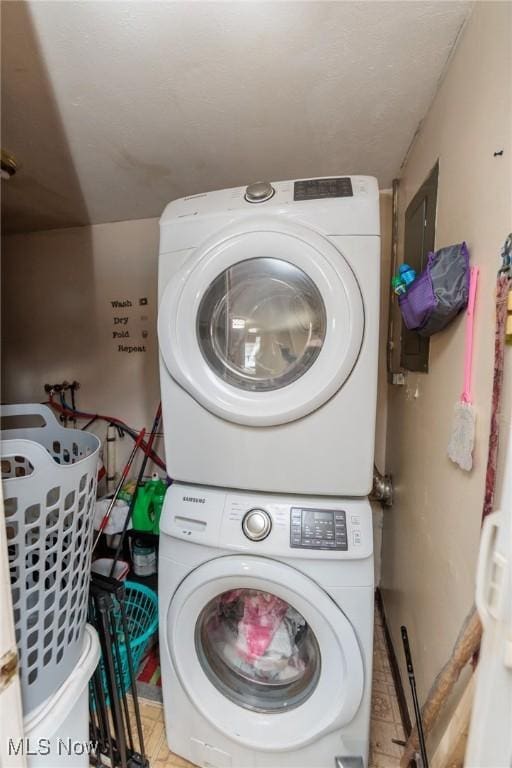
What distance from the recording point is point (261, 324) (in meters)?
1.08

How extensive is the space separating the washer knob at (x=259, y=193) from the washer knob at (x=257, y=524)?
0.93m

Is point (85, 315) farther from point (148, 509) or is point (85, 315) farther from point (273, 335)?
point (273, 335)

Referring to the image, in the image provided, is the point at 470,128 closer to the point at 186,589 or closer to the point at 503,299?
the point at 503,299

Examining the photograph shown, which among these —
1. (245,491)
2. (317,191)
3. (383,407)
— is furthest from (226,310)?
(383,407)

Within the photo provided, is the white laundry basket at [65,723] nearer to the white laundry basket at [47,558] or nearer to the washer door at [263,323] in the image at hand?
the white laundry basket at [47,558]

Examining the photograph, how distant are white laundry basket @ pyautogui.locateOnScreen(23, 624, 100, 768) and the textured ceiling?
1639 millimetres

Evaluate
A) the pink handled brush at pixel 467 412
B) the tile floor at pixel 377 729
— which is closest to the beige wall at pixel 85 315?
the tile floor at pixel 377 729

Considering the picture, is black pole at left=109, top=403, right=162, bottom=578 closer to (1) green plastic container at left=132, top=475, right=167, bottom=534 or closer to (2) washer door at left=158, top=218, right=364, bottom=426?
(1) green plastic container at left=132, top=475, right=167, bottom=534

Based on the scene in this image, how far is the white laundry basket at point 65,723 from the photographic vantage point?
68 centimetres

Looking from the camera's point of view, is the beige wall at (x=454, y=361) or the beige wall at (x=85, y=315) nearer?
the beige wall at (x=454, y=361)

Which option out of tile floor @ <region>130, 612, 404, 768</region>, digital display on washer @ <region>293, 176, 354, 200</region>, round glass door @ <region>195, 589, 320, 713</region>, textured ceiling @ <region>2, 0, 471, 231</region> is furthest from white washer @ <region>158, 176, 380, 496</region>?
tile floor @ <region>130, 612, 404, 768</region>

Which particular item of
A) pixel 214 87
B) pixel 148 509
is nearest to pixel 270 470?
pixel 148 509

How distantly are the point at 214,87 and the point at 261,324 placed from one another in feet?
2.50

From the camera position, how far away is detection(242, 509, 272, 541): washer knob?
93 cm
